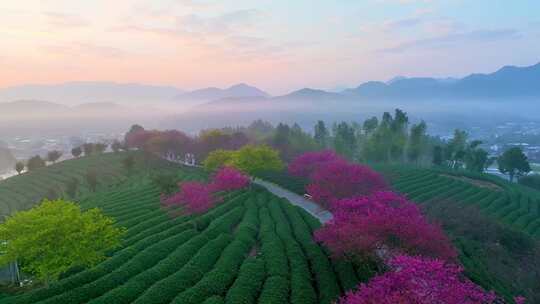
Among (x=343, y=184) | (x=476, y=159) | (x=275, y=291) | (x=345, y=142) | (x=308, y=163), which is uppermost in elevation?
(x=343, y=184)

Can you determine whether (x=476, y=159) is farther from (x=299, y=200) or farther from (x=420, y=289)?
(x=420, y=289)

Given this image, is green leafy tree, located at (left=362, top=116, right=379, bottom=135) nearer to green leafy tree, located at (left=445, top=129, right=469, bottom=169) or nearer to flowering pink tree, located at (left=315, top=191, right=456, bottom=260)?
green leafy tree, located at (left=445, top=129, right=469, bottom=169)

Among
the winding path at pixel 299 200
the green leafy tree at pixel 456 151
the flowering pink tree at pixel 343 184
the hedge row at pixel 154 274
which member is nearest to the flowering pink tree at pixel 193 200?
the hedge row at pixel 154 274

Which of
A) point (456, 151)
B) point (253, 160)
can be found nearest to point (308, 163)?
point (253, 160)

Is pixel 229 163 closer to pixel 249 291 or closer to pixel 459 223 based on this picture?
pixel 459 223

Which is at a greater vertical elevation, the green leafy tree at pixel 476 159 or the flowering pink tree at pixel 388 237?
the flowering pink tree at pixel 388 237

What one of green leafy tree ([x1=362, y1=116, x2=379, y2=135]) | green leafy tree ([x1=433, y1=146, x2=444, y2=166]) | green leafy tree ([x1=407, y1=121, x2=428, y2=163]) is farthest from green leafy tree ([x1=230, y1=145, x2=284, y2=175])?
green leafy tree ([x1=362, y1=116, x2=379, y2=135])

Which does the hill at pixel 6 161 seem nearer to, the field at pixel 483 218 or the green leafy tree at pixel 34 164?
the green leafy tree at pixel 34 164
